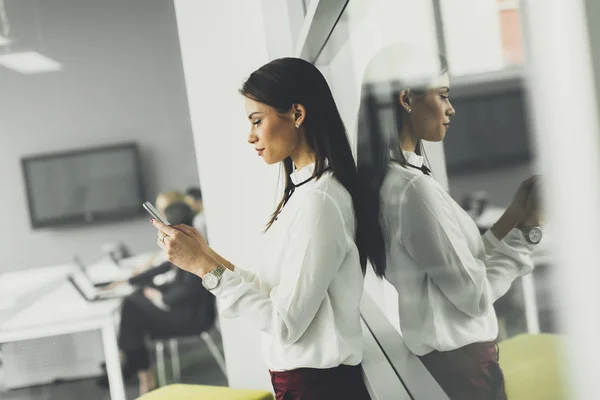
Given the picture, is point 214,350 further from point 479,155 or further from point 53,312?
point 479,155

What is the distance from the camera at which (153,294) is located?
3654mm

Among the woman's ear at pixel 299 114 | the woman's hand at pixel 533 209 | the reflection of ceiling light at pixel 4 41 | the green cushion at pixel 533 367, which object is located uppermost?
the reflection of ceiling light at pixel 4 41

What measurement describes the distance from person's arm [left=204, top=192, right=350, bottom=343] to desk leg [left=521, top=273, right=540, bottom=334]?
0.85m

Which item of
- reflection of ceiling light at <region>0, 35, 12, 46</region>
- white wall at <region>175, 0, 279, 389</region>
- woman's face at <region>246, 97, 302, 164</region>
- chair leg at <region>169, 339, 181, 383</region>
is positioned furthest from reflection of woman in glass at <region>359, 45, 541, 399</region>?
reflection of ceiling light at <region>0, 35, 12, 46</region>

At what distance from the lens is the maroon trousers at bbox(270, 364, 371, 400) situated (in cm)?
155

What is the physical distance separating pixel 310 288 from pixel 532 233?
92cm

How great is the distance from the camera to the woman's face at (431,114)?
2.39ft

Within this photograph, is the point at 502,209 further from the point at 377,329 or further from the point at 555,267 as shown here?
the point at 377,329

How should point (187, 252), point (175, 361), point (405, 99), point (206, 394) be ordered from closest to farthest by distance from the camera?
point (405, 99)
point (187, 252)
point (206, 394)
point (175, 361)

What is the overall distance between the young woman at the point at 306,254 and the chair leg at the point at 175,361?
219 cm

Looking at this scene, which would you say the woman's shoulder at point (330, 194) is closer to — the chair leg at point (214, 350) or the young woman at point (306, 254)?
the young woman at point (306, 254)

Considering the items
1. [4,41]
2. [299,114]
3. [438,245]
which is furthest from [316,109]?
[4,41]

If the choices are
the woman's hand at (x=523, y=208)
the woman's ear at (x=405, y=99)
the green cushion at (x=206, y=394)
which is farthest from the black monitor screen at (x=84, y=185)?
the woman's hand at (x=523, y=208)

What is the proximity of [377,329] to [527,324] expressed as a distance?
1310mm
